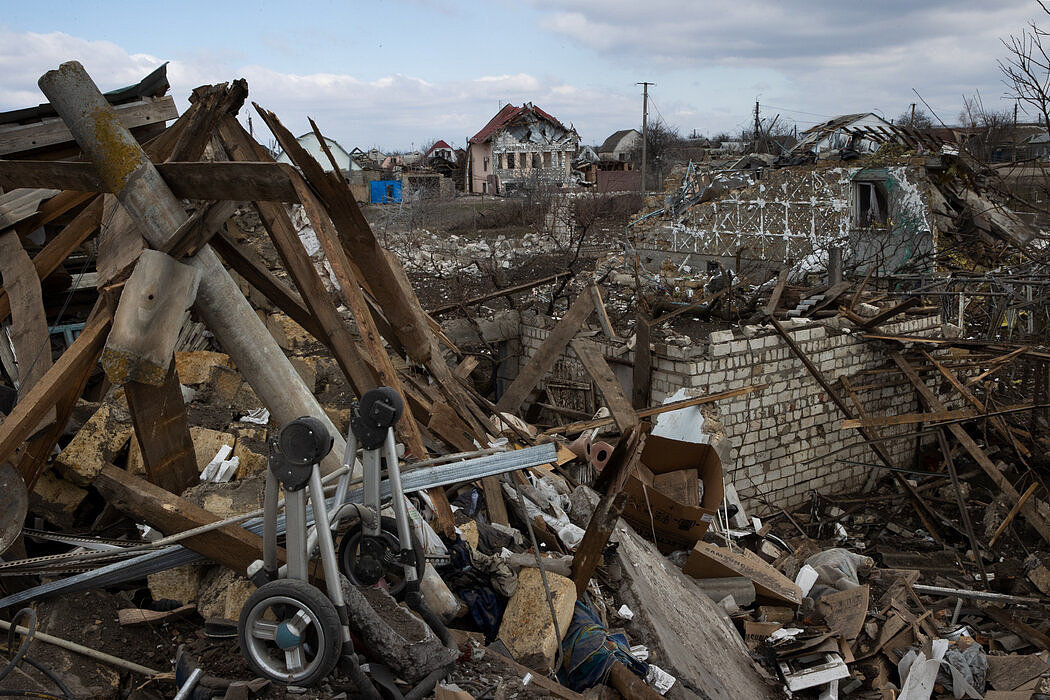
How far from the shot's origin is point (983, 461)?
9039mm

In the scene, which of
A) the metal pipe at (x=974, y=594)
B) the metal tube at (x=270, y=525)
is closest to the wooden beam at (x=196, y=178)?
the metal tube at (x=270, y=525)

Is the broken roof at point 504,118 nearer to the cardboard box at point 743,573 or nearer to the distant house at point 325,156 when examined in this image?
the distant house at point 325,156

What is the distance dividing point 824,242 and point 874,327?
322 inches

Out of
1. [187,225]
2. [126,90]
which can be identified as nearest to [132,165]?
[187,225]

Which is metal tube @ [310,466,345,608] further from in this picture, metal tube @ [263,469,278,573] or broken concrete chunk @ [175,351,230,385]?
broken concrete chunk @ [175,351,230,385]

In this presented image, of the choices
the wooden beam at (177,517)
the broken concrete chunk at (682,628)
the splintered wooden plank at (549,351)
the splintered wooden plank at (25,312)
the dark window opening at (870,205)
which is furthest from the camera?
the dark window opening at (870,205)

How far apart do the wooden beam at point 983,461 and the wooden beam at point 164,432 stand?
339 inches

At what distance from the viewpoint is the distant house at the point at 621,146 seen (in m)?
50.4

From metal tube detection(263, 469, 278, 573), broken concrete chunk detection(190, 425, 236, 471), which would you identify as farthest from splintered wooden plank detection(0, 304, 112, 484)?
metal tube detection(263, 469, 278, 573)

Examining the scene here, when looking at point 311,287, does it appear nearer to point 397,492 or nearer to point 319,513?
point 397,492

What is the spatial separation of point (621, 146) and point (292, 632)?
54126 millimetres

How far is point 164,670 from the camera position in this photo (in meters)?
3.13

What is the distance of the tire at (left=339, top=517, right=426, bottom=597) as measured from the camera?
114 inches

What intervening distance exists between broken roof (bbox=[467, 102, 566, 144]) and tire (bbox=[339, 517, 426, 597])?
4056 centimetres
